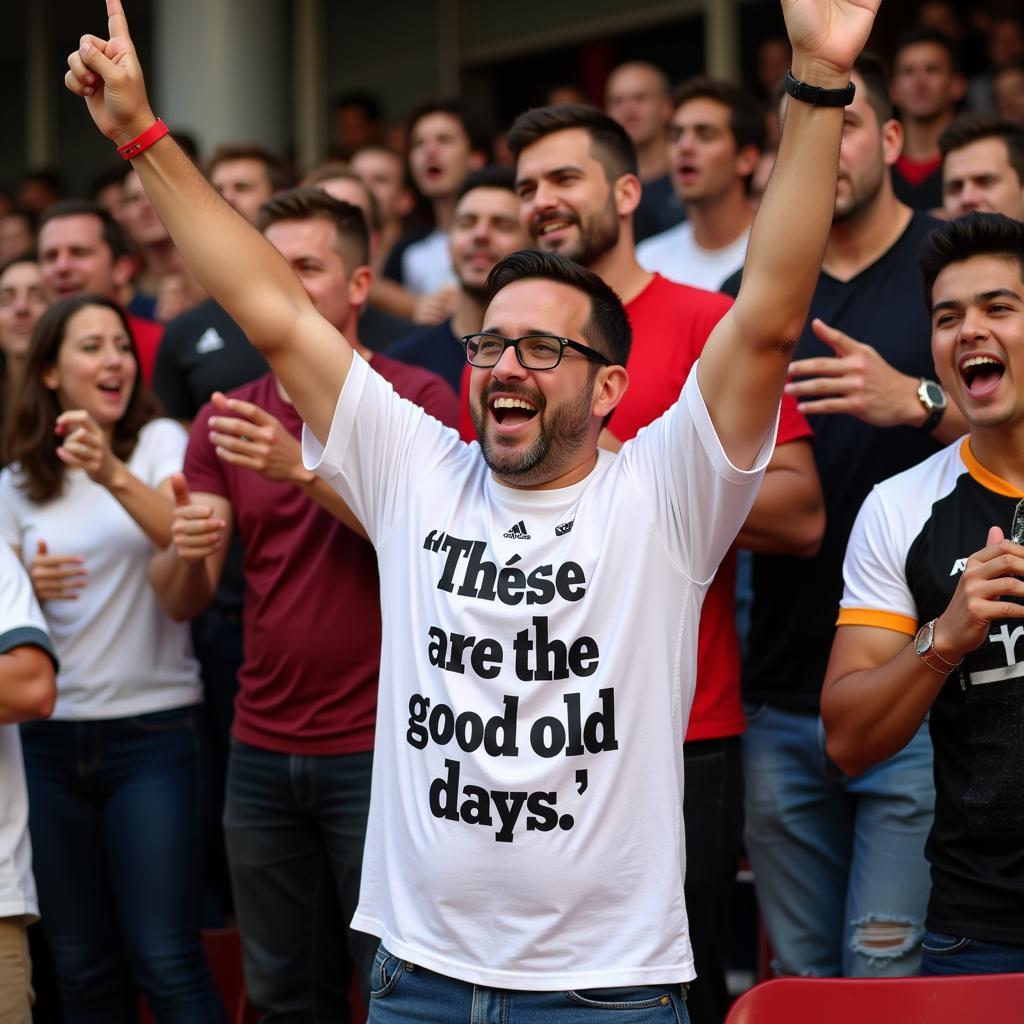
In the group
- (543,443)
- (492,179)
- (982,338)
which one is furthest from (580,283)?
(492,179)

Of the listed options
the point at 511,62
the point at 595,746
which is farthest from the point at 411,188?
the point at 595,746

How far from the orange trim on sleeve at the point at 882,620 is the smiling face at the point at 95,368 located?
2198mm

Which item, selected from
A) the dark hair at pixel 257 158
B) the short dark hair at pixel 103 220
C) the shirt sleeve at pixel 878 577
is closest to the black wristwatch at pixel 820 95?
the shirt sleeve at pixel 878 577

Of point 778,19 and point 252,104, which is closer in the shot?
point 778,19

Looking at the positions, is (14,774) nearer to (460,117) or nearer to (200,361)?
(200,361)

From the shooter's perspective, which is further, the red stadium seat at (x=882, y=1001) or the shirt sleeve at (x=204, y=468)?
the shirt sleeve at (x=204, y=468)

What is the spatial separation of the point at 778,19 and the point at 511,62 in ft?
6.79

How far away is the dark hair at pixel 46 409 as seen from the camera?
4117 mm

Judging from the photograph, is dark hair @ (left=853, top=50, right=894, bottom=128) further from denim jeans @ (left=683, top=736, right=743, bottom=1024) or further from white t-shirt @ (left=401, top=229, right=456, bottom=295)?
white t-shirt @ (left=401, top=229, right=456, bottom=295)

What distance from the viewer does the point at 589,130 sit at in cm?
382

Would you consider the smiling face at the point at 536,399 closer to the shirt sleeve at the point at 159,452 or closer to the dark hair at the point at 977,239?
the dark hair at the point at 977,239

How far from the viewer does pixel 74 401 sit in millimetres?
4207

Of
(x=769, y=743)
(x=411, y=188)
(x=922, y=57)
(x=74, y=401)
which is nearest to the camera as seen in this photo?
(x=769, y=743)

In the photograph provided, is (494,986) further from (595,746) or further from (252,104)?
(252,104)
